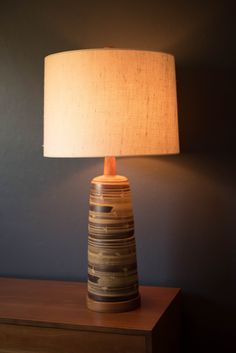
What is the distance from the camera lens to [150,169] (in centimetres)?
192

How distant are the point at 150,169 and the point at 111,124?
482 mm

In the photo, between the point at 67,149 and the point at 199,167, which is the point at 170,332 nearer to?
the point at 199,167

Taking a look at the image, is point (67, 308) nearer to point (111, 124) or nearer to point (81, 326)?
point (81, 326)

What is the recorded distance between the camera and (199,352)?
1905mm

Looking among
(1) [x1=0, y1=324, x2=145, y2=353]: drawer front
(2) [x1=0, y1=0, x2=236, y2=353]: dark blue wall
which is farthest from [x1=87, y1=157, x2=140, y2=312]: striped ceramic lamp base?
(2) [x1=0, y1=0, x2=236, y2=353]: dark blue wall

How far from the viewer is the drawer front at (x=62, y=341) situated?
4.90ft

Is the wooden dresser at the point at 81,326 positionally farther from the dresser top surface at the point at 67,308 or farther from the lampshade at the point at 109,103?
the lampshade at the point at 109,103

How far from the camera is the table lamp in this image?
1478mm

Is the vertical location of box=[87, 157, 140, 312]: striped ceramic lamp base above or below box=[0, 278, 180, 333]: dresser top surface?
above

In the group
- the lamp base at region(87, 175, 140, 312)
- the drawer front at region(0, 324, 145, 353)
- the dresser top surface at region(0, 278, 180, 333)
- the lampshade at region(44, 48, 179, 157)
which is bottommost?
the drawer front at region(0, 324, 145, 353)

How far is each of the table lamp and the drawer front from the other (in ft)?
0.39

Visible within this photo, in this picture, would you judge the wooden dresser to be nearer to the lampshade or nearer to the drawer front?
the drawer front

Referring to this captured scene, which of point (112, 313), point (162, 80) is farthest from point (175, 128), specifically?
point (112, 313)

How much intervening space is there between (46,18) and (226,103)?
75cm
